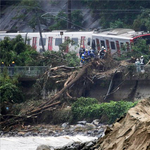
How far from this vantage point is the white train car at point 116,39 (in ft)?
156

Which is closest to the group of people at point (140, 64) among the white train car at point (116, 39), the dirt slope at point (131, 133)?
the white train car at point (116, 39)

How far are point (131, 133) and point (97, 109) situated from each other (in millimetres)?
23153

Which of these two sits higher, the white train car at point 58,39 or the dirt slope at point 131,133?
the dirt slope at point 131,133

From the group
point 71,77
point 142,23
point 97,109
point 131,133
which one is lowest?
point 97,109

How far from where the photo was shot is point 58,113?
39594 mm

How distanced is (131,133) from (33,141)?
18999 millimetres

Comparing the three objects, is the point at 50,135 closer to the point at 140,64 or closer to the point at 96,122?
the point at 96,122

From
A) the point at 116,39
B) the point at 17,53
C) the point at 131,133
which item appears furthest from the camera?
the point at 116,39

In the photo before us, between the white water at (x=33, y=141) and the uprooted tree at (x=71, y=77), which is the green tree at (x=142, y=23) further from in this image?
the white water at (x=33, y=141)

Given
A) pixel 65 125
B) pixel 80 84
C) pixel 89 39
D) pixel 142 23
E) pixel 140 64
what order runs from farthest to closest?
pixel 142 23, pixel 89 39, pixel 80 84, pixel 140 64, pixel 65 125

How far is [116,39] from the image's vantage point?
49094 mm

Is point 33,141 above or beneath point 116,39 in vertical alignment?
beneath

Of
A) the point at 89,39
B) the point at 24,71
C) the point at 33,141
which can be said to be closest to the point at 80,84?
the point at 24,71

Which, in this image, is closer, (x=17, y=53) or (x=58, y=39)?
(x=17, y=53)
